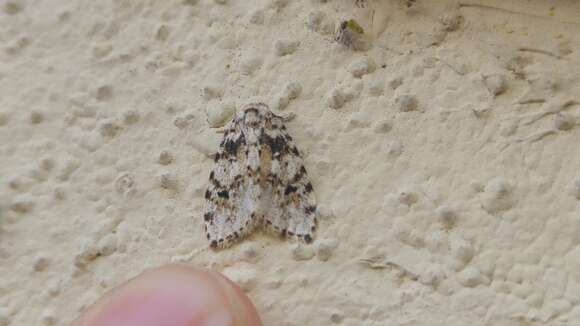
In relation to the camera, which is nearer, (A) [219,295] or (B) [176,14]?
(A) [219,295]

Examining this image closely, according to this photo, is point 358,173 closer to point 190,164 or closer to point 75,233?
point 190,164

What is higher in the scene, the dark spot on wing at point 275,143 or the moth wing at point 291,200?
the dark spot on wing at point 275,143

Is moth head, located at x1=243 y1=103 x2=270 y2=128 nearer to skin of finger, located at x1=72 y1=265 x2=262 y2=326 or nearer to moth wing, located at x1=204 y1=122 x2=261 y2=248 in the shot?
moth wing, located at x1=204 y1=122 x2=261 y2=248

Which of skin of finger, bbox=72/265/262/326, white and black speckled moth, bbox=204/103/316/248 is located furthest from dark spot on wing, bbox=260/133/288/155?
skin of finger, bbox=72/265/262/326

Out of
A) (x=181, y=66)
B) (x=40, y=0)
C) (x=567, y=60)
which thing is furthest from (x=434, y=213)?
(x=40, y=0)

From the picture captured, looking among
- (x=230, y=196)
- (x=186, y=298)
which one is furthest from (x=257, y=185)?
(x=186, y=298)

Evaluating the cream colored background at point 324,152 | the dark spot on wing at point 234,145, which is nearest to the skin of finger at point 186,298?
the cream colored background at point 324,152

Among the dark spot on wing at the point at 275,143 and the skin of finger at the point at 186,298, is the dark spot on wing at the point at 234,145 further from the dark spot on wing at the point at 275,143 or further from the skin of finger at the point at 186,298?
the skin of finger at the point at 186,298
